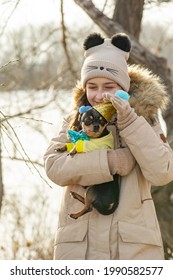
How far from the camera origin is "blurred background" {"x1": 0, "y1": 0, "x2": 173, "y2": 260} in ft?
18.4

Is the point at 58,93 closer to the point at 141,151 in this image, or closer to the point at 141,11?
the point at 141,11

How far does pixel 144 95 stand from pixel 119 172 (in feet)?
1.41

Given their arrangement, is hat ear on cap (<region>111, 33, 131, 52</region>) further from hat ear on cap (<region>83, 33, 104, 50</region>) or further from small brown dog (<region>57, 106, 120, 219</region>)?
small brown dog (<region>57, 106, 120, 219</region>)

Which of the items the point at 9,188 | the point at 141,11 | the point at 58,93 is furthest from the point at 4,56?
the point at 141,11

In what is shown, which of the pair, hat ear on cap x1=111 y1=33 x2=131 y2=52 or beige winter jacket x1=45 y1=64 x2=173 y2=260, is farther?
hat ear on cap x1=111 y1=33 x2=131 y2=52

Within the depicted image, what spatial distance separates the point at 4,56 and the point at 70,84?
5.63ft

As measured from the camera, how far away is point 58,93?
8508mm

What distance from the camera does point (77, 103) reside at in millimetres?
3785

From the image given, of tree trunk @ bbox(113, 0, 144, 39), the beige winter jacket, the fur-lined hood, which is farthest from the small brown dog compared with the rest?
tree trunk @ bbox(113, 0, 144, 39)

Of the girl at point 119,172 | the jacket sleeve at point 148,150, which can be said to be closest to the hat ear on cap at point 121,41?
the girl at point 119,172

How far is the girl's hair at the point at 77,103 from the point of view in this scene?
12.1ft

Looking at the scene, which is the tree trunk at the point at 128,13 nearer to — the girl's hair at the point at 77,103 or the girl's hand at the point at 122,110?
the girl's hair at the point at 77,103

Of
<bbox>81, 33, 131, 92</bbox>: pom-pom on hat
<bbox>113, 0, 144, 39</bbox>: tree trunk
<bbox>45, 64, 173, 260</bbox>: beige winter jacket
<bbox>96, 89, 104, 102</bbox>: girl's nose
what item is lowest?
<bbox>45, 64, 173, 260</bbox>: beige winter jacket

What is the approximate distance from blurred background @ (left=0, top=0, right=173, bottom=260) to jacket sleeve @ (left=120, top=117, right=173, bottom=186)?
68.3 inches
